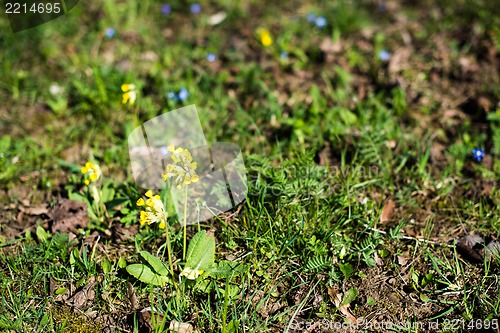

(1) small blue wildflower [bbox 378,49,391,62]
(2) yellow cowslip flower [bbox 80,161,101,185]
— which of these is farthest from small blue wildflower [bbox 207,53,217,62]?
(2) yellow cowslip flower [bbox 80,161,101,185]

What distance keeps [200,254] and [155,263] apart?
0.23 metres

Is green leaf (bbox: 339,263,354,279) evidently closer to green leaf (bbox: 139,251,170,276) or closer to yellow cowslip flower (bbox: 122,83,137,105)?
green leaf (bbox: 139,251,170,276)

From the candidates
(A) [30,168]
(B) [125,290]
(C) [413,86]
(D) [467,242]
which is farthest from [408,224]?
(A) [30,168]

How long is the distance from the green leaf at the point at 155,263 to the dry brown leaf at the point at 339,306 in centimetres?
83

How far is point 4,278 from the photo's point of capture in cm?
241

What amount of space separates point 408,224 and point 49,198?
213cm

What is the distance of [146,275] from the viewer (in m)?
2.33

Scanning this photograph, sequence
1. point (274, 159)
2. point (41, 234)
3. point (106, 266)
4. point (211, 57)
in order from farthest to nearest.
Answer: point (211, 57), point (274, 159), point (41, 234), point (106, 266)

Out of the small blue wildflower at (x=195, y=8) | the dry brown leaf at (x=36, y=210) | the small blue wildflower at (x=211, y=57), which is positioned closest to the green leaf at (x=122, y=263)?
the dry brown leaf at (x=36, y=210)

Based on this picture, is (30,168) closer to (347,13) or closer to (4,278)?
(4,278)

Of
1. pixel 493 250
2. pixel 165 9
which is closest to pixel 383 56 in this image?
pixel 493 250

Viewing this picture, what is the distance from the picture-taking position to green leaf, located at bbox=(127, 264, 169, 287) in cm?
232

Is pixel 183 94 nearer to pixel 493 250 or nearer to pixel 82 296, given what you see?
pixel 82 296

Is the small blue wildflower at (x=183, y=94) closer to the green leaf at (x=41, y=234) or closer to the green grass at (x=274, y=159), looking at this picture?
the green grass at (x=274, y=159)
